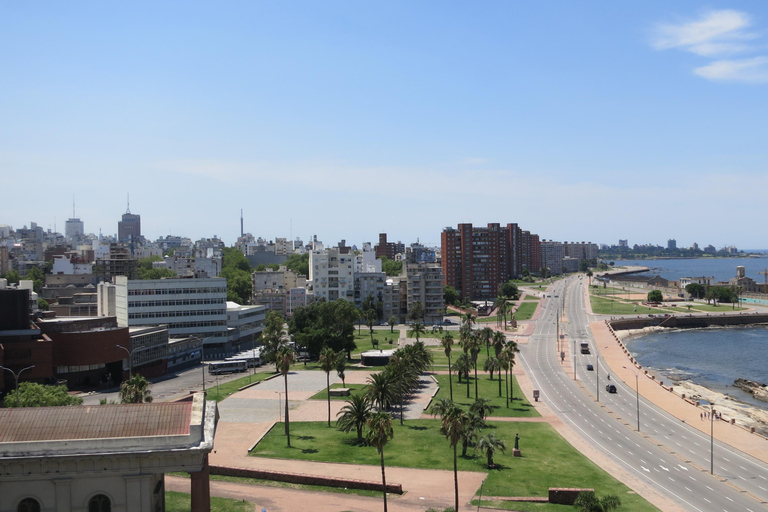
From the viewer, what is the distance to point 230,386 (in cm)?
9044

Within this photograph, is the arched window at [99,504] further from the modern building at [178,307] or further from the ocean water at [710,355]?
the modern building at [178,307]

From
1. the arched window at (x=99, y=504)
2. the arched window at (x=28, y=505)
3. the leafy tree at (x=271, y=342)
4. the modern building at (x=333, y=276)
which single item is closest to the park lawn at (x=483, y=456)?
the arched window at (x=99, y=504)

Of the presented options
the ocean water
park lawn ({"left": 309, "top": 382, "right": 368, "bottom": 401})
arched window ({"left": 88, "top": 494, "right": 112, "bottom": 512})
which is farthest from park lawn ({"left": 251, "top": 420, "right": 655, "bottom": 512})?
the ocean water

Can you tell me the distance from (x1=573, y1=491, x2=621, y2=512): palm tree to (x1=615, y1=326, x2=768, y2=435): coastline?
4004 centimetres

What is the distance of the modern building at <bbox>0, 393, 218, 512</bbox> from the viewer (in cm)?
3150

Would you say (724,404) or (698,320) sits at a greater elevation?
(698,320)

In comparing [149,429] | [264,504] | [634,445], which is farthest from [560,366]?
[149,429]

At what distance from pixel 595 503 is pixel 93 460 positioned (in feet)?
101

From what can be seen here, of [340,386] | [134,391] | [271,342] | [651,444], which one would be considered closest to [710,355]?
[651,444]

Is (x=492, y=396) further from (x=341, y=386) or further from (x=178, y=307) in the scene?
(x=178, y=307)

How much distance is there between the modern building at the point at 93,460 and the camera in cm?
3150

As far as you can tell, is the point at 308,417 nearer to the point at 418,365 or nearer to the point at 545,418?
the point at 418,365

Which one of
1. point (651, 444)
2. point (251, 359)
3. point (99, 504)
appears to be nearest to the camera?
point (99, 504)

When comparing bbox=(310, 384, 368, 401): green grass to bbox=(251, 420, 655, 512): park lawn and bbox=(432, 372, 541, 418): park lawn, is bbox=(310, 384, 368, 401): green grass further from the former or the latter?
bbox=(251, 420, 655, 512): park lawn
